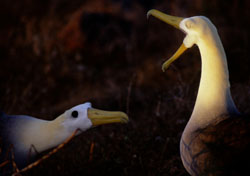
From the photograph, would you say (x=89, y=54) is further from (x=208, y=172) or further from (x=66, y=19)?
(x=208, y=172)

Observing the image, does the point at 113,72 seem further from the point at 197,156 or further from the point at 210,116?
the point at 197,156

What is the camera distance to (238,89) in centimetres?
320

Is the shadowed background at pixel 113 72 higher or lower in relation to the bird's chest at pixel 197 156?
lower

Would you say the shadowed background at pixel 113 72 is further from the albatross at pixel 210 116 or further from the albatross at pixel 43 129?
the albatross at pixel 210 116

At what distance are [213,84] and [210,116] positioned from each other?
17cm

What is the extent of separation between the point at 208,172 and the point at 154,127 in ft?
4.55

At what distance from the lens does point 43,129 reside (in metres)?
2.59

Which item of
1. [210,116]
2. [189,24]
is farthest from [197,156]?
[189,24]

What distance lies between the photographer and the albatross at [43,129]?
8.15 feet

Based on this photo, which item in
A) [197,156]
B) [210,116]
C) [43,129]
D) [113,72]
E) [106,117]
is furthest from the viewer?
[113,72]

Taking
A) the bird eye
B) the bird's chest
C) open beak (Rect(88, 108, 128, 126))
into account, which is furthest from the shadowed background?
the bird eye

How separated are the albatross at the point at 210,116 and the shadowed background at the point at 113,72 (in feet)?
1.80

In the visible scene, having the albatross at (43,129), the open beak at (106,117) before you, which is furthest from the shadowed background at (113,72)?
the open beak at (106,117)

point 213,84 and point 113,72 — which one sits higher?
point 213,84
